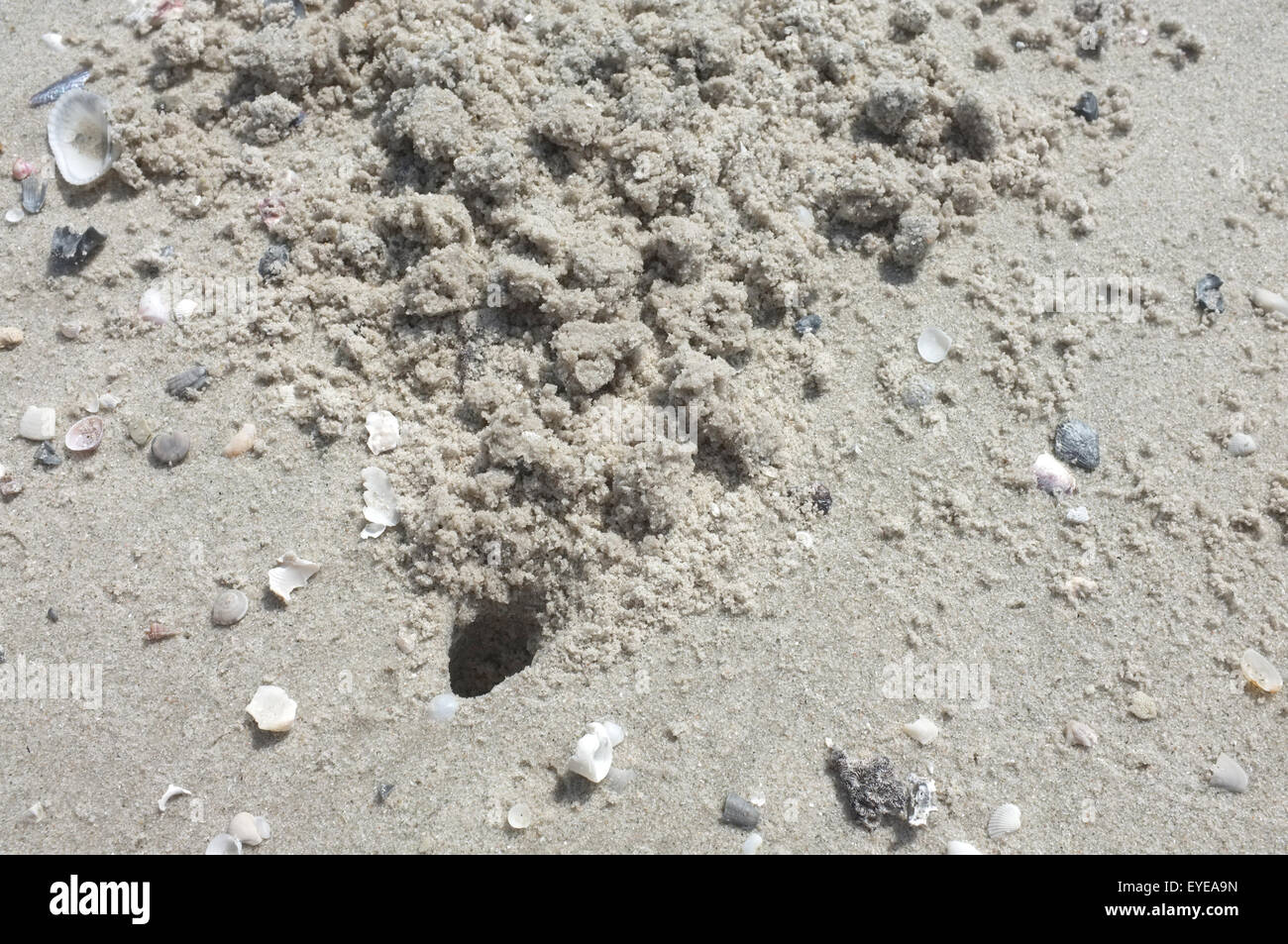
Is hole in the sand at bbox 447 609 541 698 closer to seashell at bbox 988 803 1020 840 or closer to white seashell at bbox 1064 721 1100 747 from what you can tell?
seashell at bbox 988 803 1020 840

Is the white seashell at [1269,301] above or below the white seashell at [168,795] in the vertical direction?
above

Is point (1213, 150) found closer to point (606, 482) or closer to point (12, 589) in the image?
point (606, 482)

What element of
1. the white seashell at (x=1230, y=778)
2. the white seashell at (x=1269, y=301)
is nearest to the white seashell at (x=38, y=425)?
the white seashell at (x=1230, y=778)

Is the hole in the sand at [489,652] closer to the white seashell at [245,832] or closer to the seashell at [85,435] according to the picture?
the white seashell at [245,832]

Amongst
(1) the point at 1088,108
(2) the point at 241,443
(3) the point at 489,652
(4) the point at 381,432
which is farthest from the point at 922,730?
(1) the point at 1088,108

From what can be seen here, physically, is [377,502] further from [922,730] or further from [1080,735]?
[1080,735]
